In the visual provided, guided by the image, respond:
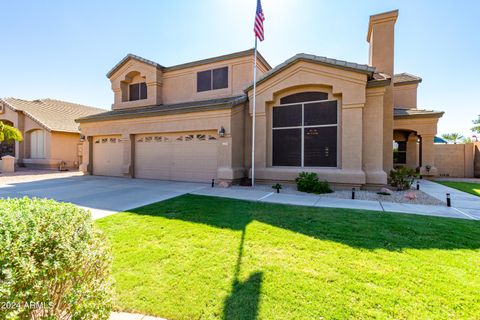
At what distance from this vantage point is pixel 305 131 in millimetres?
10891

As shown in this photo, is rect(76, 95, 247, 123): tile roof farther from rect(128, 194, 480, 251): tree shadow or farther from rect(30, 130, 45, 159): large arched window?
rect(30, 130, 45, 159): large arched window

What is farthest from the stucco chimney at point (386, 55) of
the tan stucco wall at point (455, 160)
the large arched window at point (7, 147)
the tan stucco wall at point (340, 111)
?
the large arched window at point (7, 147)

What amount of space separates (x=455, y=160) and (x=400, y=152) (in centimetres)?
458

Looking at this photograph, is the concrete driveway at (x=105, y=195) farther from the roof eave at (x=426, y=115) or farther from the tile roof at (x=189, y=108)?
the roof eave at (x=426, y=115)

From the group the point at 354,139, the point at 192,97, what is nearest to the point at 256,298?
the point at 354,139

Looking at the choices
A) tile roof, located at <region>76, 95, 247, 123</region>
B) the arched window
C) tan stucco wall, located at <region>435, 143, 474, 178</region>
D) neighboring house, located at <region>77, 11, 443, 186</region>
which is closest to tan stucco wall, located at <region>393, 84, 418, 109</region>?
neighboring house, located at <region>77, 11, 443, 186</region>

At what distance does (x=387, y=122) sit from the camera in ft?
37.0

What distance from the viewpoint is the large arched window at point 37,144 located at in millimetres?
20620

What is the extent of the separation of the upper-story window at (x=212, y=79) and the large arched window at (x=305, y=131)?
4724mm

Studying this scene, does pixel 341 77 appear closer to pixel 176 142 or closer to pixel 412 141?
pixel 176 142

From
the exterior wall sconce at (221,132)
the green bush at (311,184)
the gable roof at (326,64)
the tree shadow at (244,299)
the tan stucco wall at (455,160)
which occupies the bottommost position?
the tree shadow at (244,299)

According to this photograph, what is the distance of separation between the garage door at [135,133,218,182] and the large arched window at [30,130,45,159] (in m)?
13.2

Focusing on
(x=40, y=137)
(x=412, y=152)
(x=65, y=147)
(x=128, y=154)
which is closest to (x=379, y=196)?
(x=412, y=152)

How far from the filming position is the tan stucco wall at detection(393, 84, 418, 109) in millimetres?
17297
